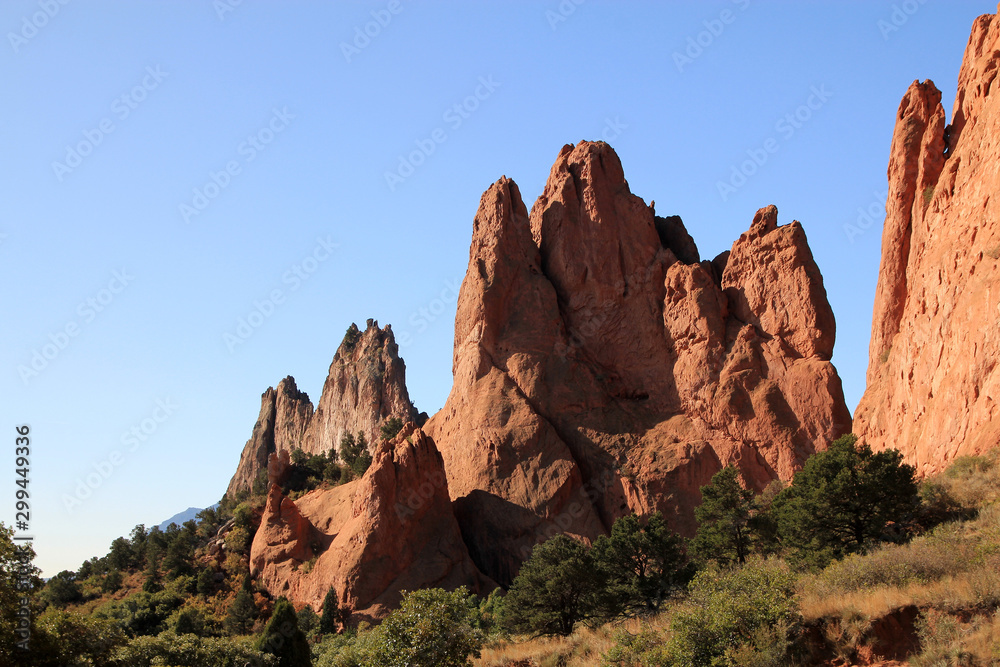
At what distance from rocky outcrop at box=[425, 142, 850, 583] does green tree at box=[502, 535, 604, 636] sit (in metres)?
13.3

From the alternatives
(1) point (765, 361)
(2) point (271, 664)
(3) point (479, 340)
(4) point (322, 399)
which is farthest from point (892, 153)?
(4) point (322, 399)

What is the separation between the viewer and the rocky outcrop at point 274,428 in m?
98.4

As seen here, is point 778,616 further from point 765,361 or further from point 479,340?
point 479,340

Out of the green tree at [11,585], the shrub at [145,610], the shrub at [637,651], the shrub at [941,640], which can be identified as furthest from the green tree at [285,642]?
the shrub at [941,640]

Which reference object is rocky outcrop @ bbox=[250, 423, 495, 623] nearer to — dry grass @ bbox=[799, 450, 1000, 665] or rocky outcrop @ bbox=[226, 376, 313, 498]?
dry grass @ bbox=[799, 450, 1000, 665]

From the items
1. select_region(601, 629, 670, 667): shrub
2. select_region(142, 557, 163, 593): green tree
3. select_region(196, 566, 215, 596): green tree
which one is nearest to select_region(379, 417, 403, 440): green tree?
select_region(142, 557, 163, 593): green tree

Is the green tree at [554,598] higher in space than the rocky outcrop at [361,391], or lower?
lower

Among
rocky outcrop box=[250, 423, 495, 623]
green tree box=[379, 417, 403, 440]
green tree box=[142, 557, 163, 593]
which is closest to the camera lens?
rocky outcrop box=[250, 423, 495, 623]

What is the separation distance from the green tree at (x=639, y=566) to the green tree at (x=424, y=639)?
1103cm

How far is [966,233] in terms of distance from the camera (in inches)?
1282

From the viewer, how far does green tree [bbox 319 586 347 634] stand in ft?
133

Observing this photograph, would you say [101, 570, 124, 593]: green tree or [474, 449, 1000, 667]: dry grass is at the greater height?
[101, 570, 124, 593]: green tree

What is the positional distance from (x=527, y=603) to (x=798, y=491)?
433 inches

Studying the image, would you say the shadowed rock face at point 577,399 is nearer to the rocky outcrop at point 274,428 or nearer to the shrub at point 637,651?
the shrub at point 637,651
